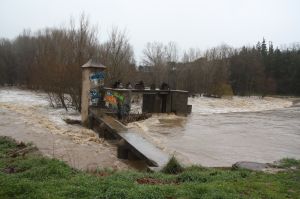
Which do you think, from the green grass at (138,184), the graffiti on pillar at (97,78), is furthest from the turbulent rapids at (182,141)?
the green grass at (138,184)

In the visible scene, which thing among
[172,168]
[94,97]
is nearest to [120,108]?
[94,97]

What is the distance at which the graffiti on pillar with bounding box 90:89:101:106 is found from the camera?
1853cm

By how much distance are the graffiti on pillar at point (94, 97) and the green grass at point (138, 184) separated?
424 inches

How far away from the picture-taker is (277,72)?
80.8m

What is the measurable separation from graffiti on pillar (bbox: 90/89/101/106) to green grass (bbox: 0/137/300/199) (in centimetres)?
1077

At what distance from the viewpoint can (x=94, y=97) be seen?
61.3ft

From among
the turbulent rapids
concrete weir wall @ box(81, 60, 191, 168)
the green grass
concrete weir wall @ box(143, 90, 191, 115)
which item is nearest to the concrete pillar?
concrete weir wall @ box(81, 60, 191, 168)

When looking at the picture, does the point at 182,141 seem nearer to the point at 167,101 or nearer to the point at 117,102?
the point at 117,102

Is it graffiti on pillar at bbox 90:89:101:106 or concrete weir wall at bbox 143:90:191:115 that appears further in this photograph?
concrete weir wall at bbox 143:90:191:115

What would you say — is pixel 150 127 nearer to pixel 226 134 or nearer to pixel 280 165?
pixel 226 134

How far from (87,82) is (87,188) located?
13114mm

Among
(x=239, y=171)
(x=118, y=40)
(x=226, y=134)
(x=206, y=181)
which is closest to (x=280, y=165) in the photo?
(x=239, y=171)

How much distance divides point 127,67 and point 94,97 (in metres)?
13.0

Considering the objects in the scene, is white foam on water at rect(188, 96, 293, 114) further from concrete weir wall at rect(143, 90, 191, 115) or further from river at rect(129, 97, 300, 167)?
river at rect(129, 97, 300, 167)
